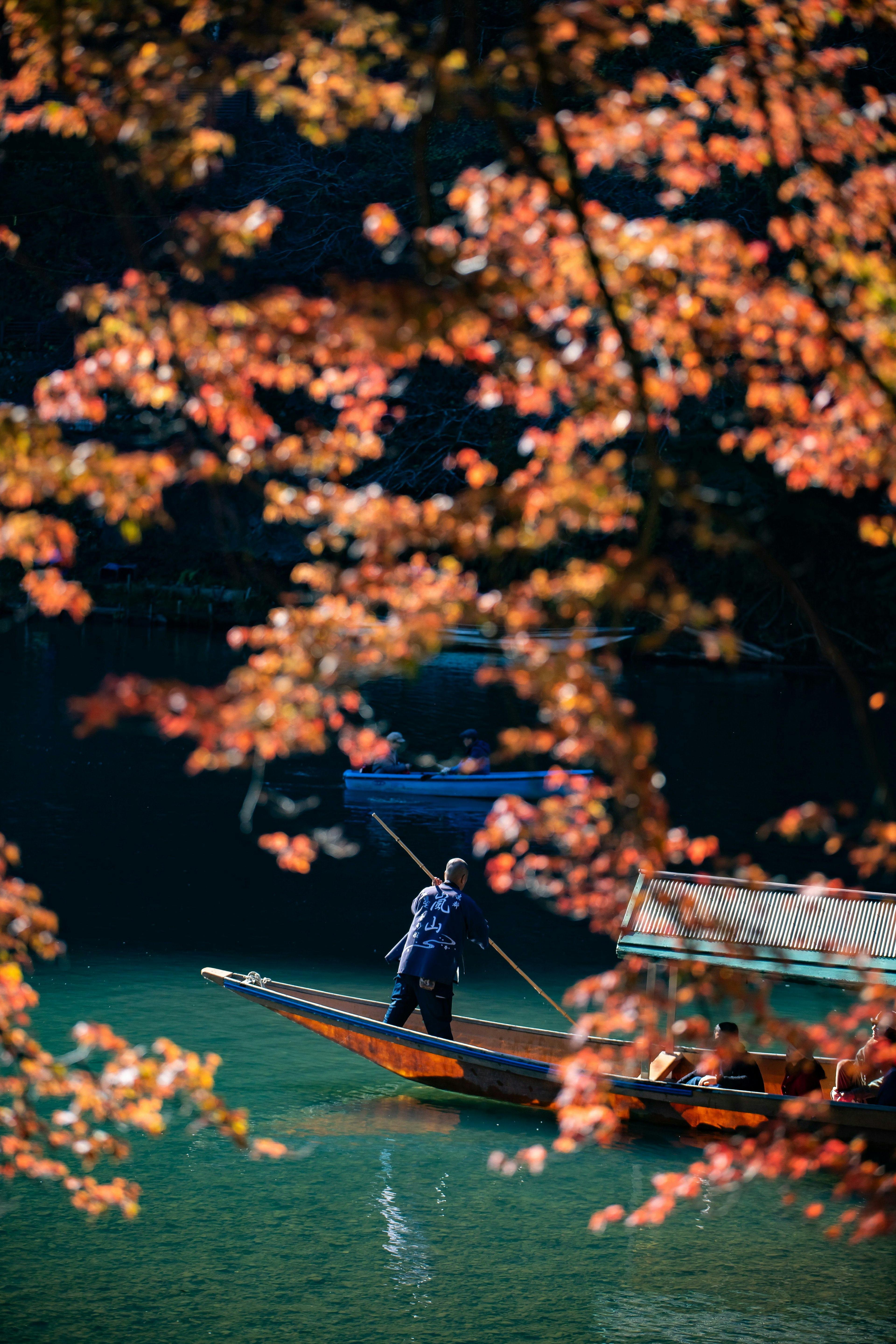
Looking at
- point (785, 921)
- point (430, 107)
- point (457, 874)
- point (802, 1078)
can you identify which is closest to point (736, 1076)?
point (802, 1078)

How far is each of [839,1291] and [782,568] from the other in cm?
664

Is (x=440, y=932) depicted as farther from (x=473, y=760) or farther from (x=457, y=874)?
(x=473, y=760)

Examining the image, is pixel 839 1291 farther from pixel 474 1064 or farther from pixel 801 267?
pixel 801 267

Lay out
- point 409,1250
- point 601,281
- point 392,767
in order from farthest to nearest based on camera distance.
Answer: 1. point 392,767
2. point 409,1250
3. point 601,281

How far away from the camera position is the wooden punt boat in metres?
10.8

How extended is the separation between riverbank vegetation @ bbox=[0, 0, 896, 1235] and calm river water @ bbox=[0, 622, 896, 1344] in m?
1.73

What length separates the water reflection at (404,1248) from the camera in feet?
29.4

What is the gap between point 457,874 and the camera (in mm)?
11914

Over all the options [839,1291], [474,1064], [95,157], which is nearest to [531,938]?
[474,1064]

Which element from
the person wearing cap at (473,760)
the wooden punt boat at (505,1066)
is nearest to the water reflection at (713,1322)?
the wooden punt boat at (505,1066)

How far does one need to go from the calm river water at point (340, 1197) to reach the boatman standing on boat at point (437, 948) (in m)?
0.80

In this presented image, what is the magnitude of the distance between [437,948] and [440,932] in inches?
5.6

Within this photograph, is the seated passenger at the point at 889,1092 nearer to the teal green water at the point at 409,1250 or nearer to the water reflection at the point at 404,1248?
the teal green water at the point at 409,1250

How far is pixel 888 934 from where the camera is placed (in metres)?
11.0
